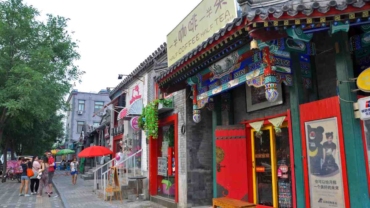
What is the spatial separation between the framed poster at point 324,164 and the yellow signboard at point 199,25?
114 inches

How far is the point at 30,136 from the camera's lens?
2572 centimetres

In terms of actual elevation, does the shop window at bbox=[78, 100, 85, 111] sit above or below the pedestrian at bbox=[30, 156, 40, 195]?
above

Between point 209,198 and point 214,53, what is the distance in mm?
4744

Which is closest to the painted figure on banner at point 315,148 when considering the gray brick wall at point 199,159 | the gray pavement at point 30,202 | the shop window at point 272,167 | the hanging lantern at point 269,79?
the hanging lantern at point 269,79

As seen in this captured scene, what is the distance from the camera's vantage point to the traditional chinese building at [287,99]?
179 inches

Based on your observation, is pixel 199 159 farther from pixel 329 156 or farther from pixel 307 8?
pixel 307 8

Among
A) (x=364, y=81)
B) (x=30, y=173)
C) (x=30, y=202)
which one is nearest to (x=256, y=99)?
(x=364, y=81)

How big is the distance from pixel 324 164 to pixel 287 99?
1919mm

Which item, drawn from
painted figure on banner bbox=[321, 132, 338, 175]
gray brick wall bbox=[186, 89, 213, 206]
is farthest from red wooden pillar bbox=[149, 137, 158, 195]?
painted figure on banner bbox=[321, 132, 338, 175]

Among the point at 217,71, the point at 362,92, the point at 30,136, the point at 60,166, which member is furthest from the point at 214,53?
the point at 60,166

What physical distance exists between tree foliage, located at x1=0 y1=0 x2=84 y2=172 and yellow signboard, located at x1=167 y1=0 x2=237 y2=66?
9009 mm

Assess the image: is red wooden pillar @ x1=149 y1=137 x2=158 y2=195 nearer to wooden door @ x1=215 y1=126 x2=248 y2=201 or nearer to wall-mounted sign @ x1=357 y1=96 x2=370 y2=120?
wooden door @ x1=215 y1=126 x2=248 y2=201

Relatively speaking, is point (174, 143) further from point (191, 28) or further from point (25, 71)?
point (25, 71)

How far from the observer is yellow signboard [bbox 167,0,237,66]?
680 cm
